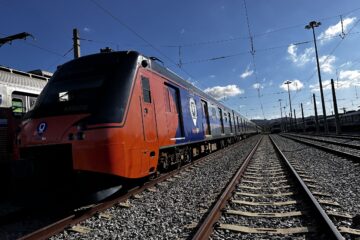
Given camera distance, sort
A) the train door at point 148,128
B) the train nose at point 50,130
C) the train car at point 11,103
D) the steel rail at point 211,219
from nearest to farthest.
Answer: the steel rail at point 211,219 < the train nose at point 50,130 < the train door at point 148,128 < the train car at point 11,103

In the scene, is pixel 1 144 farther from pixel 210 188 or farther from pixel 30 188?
pixel 210 188

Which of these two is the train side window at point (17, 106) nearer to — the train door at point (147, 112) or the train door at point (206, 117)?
the train door at point (147, 112)

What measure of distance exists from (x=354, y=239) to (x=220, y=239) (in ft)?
4.86

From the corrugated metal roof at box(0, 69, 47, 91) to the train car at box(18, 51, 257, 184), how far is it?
1519mm

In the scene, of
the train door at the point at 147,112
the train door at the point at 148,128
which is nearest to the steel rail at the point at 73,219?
the train door at the point at 148,128

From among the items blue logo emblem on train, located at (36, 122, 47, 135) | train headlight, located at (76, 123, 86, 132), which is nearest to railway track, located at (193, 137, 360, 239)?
train headlight, located at (76, 123, 86, 132)

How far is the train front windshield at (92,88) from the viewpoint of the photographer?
5.93 metres

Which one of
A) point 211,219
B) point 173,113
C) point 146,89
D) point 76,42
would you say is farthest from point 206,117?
point 211,219

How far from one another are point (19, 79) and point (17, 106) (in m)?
0.69

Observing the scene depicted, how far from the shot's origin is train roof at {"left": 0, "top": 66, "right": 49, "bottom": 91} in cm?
787

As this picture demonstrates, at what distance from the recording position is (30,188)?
18.7 ft

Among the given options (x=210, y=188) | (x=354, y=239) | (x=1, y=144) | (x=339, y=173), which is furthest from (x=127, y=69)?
(x=339, y=173)

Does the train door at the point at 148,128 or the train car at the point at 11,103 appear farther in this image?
the train car at the point at 11,103

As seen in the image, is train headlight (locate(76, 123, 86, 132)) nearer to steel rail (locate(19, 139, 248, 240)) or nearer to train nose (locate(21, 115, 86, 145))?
train nose (locate(21, 115, 86, 145))
